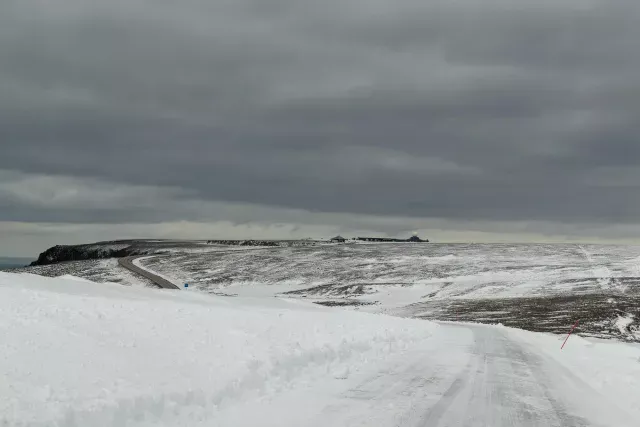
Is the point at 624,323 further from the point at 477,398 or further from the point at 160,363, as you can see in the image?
the point at 160,363

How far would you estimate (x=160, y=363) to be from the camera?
11.1 meters

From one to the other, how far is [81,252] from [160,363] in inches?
6077

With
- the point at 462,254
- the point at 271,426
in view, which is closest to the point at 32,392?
the point at 271,426

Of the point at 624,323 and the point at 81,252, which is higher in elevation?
the point at 81,252

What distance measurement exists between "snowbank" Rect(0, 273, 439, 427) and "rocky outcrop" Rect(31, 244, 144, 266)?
118 m

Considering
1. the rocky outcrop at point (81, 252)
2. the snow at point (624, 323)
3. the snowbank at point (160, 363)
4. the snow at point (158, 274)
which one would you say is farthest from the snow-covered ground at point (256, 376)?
the rocky outcrop at point (81, 252)

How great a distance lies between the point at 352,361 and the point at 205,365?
4.75 metres

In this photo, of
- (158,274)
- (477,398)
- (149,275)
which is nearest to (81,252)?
(158,274)

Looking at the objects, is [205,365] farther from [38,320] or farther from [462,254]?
[462,254]

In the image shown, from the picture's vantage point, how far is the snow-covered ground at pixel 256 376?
28.4 feet

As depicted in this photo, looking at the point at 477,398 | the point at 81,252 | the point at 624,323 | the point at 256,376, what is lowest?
the point at 624,323

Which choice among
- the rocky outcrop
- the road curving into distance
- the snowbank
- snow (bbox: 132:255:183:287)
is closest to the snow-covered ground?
the snowbank

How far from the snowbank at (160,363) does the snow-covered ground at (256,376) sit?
3 centimetres

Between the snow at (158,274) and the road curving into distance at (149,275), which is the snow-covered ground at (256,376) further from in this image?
Result: the snow at (158,274)
